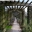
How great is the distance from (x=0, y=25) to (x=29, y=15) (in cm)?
167

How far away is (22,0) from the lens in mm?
4023

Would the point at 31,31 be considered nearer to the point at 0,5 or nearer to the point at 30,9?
the point at 30,9

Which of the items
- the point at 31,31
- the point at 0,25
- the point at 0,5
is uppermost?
the point at 0,5

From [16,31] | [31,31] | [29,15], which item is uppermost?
[29,15]

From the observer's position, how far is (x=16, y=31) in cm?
684

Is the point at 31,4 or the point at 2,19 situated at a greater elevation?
the point at 31,4

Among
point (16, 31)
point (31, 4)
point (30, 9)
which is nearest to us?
point (31, 4)

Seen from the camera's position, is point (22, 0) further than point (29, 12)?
No

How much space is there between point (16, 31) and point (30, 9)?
2489mm

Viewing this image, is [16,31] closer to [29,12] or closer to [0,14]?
[29,12]

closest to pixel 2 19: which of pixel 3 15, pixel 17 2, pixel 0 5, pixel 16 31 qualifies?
pixel 3 15

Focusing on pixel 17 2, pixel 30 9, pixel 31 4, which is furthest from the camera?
pixel 30 9

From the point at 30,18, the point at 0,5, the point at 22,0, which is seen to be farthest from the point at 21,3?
the point at 30,18

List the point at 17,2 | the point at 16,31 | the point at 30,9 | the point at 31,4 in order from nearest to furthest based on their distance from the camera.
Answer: the point at 17,2
the point at 31,4
the point at 30,9
the point at 16,31
